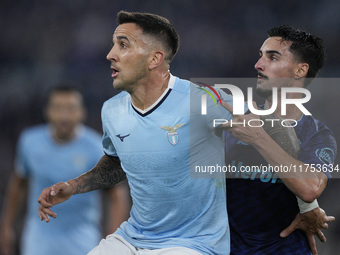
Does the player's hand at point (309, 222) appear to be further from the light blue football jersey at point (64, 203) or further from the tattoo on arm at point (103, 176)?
the light blue football jersey at point (64, 203)

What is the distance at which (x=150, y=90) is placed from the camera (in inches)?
129

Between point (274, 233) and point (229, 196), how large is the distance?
37 centimetres

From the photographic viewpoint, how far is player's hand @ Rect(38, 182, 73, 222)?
9.90 feet

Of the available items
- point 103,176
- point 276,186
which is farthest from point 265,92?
point 103,176

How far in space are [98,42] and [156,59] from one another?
5.73m

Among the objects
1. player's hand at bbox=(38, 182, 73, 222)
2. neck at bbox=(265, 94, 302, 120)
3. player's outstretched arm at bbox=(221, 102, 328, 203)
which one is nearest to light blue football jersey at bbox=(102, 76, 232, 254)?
player's outstretched arm at bbox=(221, 102, 328, 203)

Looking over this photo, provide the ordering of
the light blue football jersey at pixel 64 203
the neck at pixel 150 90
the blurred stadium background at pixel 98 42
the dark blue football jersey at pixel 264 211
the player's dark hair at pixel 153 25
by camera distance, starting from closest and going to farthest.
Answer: the neck at pixel 150 90 < the player's dark hair at pixel 153 25 < the dark blue football jersey at pixel 264 211 < the light blue football jersey at pixel 64 203 < the blurred stadium background at pixel 98 42

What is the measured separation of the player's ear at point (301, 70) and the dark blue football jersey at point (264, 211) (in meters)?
0.42

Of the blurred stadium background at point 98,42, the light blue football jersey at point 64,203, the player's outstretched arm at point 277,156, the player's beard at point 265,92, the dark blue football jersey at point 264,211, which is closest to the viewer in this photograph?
the player's outstretched arm at point 277,156

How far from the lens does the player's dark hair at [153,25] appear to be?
3354 mm

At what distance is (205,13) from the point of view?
9094mm

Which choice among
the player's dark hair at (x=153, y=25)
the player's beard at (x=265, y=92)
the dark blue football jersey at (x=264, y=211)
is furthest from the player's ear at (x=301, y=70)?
the player's dark hair at (x=153, y=25)

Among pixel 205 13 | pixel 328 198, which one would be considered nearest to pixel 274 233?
pixel 328 198

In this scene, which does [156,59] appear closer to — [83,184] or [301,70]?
[83,184]
